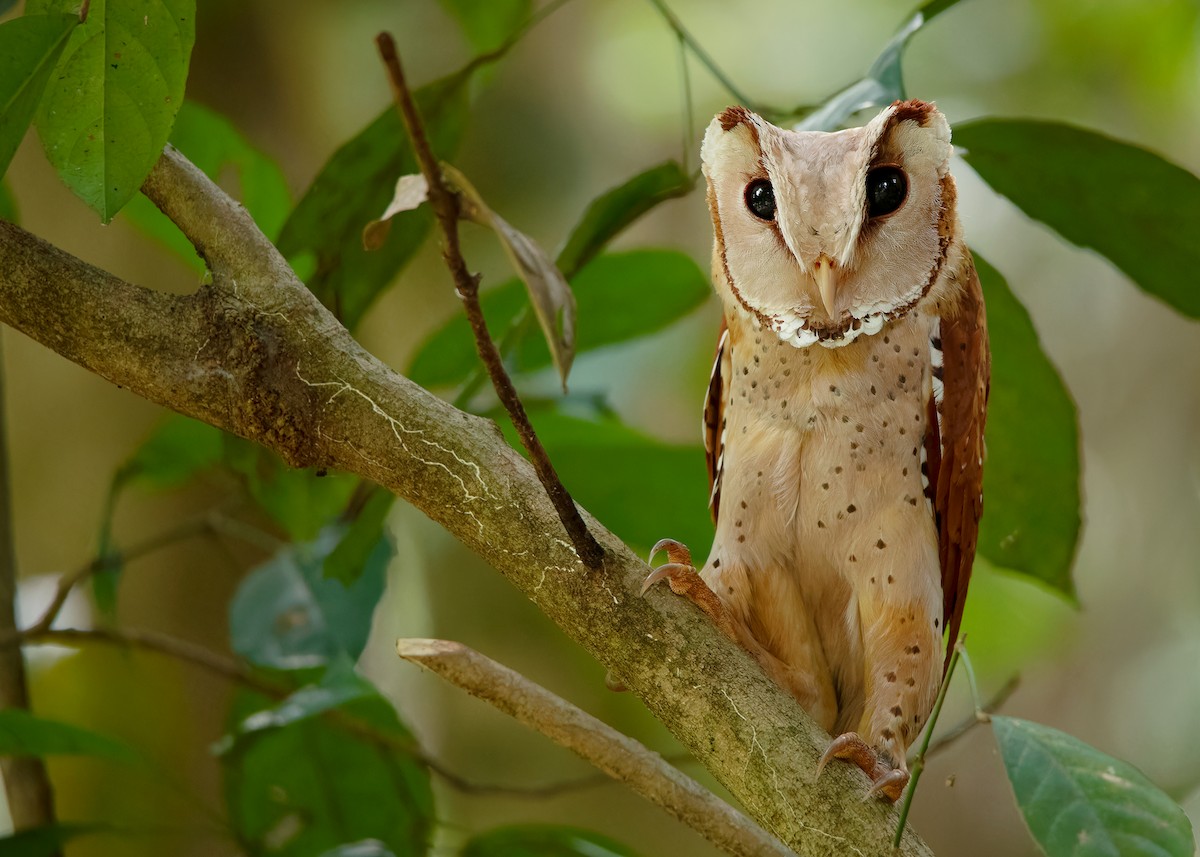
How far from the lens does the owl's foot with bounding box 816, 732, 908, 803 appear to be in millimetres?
867

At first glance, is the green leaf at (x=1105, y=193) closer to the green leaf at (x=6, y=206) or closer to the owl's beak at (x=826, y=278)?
the owl's beak at (x=826, y=278)

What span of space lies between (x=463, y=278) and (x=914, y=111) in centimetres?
65

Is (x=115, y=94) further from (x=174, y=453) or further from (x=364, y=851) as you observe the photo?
(x=364, y=851)

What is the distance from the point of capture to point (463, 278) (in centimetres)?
64

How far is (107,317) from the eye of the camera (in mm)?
866

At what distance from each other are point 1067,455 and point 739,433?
36cm

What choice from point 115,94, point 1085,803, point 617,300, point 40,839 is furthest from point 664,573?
point 40,839

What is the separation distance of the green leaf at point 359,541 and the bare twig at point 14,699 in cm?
51

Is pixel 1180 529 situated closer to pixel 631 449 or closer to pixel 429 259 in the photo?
pixel 429 259

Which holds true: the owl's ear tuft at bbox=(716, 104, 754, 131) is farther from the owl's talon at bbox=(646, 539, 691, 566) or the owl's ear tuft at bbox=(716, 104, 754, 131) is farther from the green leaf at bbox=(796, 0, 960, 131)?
the owl's talon at bbox=(646, 539, 691, 566)

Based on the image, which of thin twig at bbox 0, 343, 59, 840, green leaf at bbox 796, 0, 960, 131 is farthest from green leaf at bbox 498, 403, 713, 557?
thin twig at bbox 0, 343, 59, 840

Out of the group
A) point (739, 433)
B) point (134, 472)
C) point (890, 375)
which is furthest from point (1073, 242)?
point (134, 472)

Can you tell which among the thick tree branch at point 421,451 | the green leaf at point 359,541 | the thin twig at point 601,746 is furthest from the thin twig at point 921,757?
the green leaf at point 359,541

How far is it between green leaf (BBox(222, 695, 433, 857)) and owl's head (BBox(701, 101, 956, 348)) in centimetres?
86
